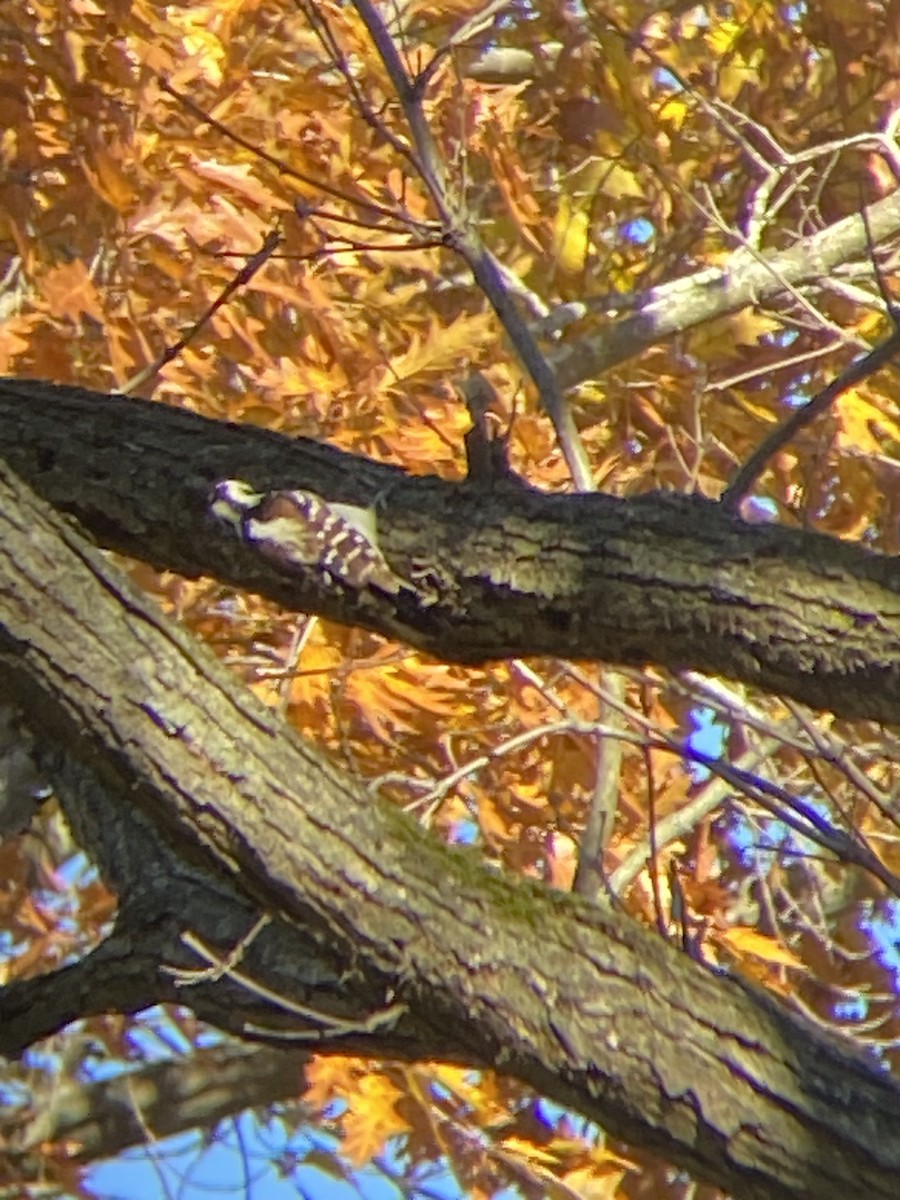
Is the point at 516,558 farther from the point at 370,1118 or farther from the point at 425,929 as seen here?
the point at 370,1118

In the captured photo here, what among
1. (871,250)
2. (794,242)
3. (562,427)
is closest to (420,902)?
(562,427)

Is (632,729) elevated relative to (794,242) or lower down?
lower down

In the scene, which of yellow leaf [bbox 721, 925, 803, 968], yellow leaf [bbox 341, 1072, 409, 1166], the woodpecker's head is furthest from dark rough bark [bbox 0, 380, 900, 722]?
yellow leaf [bbox 341, 1072, 409, 1166]

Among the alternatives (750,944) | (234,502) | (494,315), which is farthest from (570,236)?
(234,502)

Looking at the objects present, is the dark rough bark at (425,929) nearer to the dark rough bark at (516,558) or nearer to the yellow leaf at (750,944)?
the dark rough bark at (516,558)

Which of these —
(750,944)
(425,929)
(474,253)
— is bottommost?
(750,944)

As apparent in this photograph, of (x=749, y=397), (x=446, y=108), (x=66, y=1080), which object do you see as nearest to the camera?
(x=446, y=108)

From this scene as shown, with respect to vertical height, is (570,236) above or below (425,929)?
above

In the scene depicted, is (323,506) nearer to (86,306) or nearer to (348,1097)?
(86,306)
